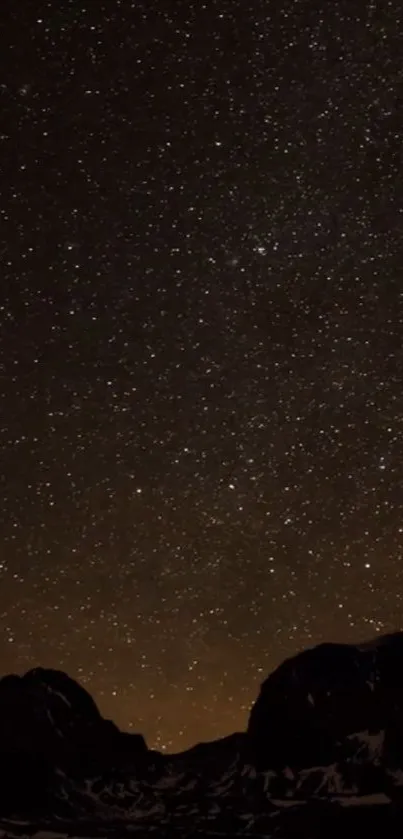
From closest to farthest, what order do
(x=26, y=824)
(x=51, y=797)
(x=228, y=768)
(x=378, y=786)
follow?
1. (x=26, y=824)
2. (x=378, y=786)
3. (x=51, y=797)
4. (x=228, y=768)

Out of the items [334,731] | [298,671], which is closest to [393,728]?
[334,731]

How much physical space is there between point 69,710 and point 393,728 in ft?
82.9

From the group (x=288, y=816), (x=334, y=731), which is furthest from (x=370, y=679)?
(x=288, y=816)

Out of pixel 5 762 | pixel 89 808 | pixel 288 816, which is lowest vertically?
pixel 288 816

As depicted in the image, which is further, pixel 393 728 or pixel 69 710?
pixel 69 710

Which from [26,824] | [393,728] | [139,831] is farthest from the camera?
[393,728]

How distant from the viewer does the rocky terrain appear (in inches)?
2367

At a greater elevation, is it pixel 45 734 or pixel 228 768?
pixel 45 734

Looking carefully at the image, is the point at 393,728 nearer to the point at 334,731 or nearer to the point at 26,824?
the point at 334,731

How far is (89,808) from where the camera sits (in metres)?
68.2

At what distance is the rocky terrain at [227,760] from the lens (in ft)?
197

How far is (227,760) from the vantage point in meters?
86.4

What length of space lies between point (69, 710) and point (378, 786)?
29.9 m

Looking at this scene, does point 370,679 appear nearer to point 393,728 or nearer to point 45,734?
point 393,728
